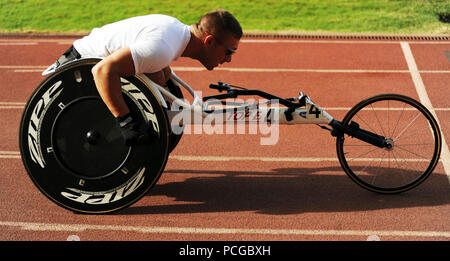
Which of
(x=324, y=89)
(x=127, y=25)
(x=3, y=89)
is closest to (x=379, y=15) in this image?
(x=324, y=89)

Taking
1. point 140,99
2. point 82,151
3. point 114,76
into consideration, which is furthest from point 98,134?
point 114,76

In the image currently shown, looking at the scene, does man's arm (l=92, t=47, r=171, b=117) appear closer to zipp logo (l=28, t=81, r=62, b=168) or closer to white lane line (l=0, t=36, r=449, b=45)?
zipp logo (l=28, t=81, r=62, b=168)

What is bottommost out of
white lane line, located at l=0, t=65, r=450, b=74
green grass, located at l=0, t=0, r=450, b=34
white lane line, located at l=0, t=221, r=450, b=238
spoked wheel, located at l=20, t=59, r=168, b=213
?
green grass, located at l=0, t=0, r=450, b=34

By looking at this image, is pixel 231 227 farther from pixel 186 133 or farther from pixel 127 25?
pixel 186 133

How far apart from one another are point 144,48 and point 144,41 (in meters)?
0.06

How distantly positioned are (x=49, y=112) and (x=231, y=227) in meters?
1.64

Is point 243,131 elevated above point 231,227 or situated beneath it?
situated beneath

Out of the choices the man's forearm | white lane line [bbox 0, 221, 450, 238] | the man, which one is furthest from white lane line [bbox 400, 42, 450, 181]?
the man's forearm

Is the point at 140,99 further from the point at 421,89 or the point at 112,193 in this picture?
the point at 421,89

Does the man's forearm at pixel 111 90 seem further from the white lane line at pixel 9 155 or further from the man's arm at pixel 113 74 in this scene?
the white lane line at pixel 9 155

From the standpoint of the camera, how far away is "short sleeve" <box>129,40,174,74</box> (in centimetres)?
401

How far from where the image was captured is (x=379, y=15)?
35.6 feet

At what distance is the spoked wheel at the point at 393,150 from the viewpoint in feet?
15.1

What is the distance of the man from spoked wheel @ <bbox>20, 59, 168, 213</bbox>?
0.21 metres
